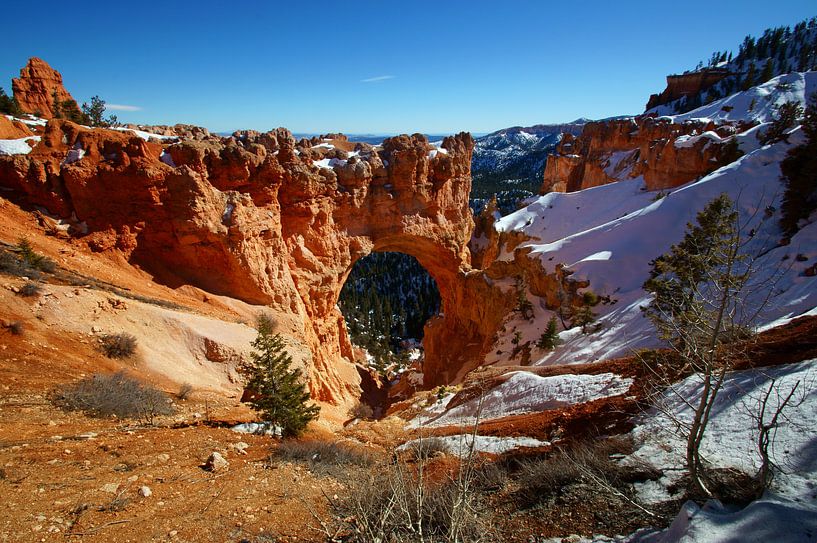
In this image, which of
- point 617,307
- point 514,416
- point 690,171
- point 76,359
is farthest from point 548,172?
point 76,359

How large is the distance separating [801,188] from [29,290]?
102 ft

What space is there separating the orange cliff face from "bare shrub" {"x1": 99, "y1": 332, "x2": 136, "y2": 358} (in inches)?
1525

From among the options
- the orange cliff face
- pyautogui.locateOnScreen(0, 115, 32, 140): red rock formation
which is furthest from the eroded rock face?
the orange cliff face

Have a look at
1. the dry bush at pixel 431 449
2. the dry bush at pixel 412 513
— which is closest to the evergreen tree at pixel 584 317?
the dry bush at pixel 431 449

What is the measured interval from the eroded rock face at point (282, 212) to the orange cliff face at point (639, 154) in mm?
18640

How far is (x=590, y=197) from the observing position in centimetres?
4209

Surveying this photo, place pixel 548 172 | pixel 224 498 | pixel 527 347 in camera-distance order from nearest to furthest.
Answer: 1. pixel 224 498
2. pixel 527 347
3. pixel 548 172

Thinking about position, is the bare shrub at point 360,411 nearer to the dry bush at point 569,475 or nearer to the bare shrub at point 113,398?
the bare shrub at point 113,398

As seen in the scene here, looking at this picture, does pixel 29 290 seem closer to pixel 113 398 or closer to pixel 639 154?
pixel 113 398

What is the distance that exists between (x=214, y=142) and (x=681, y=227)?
89.6ft

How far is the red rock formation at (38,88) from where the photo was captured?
35.0 m

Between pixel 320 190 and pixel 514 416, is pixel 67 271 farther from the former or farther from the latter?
pixel 514 416

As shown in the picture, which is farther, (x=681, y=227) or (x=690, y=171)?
(x=690, y=171)

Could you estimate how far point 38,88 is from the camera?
36.2 metres
